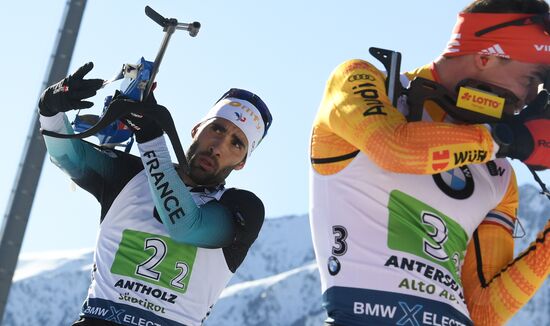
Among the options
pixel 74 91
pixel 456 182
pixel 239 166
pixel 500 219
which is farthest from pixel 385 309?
pixel 239 166

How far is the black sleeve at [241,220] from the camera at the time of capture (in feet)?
18.9

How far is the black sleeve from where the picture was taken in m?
5.77

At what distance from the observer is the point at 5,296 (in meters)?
6.27

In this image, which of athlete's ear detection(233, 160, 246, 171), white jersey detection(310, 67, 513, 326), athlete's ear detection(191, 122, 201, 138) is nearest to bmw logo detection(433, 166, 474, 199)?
white jersey detection(310, 67, 513, 326)

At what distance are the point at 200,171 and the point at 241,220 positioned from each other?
0.37 meters

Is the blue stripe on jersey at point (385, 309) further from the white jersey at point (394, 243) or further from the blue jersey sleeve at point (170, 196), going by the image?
the blue jersey sleeve at point (170, 196)

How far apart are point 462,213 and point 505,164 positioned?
1.24 feet

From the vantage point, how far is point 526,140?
361 centimetres

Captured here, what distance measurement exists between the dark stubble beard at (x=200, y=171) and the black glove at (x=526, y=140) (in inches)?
98.4

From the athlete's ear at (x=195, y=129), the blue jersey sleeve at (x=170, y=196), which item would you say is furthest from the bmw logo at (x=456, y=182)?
the athlete's ear at (x=195, y=129)

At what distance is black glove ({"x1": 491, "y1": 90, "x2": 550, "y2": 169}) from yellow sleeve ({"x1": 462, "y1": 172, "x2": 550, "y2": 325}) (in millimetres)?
451

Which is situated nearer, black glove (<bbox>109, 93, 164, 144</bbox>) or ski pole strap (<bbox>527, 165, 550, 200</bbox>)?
ski pole strap (<bbox>527, 165, 550, 200</bbox>)

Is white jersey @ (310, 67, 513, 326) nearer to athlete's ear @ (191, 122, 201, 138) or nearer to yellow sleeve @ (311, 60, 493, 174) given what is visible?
yellow sleeve @ (311, 60, 493, 174)

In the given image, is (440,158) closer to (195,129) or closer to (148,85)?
(148,85)
